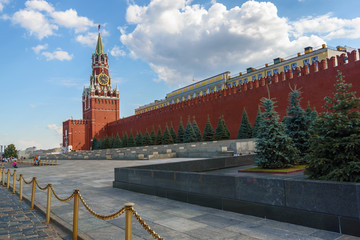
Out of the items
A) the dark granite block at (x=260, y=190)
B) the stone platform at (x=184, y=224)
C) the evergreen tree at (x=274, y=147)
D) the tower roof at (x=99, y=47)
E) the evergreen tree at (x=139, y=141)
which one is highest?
the tower roof at (x=99, y=47)

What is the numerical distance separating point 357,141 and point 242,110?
73.0ft

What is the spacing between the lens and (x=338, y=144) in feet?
15.4

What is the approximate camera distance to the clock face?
6744 cm

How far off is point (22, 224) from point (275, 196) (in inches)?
177

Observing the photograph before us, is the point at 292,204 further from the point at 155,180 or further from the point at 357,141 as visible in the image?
the point at 155,180

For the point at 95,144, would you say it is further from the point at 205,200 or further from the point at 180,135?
the point at 205,200

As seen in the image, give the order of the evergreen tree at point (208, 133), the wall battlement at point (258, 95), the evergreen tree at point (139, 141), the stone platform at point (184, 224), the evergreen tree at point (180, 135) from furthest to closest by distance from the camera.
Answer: the evergreen tree at point (139, 141) → the evergreen tree at point (180, 135) → the evergreen tree at point (208, 133) → the wall battlement at point (258, 95) → the stone platform at point (184, 224)

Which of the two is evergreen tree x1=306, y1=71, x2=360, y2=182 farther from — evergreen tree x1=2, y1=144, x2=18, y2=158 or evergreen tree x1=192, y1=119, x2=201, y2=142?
evergreen tree x1=2, y1=144, x2=18, y2=158

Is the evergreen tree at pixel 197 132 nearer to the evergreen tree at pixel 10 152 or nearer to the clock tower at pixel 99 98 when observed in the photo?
the clock tower at pixel 99 98

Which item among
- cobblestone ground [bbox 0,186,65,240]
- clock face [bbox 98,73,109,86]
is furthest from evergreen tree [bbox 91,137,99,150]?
cobblestone ground [bbox 0,186,65,240]

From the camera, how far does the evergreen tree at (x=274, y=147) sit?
26.3ft

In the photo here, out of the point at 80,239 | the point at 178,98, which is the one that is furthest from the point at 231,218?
the point at 178,98

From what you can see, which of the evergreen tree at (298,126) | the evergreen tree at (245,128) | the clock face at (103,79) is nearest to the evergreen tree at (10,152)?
the clock face at (103,79)

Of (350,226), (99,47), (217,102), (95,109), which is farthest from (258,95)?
(99,47)
